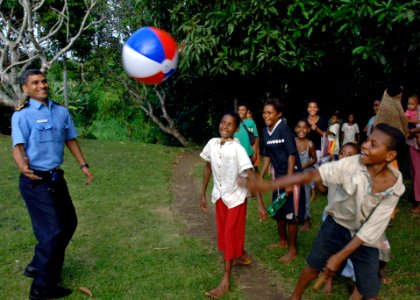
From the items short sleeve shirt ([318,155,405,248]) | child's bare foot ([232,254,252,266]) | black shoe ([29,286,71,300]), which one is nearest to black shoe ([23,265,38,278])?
black shoe ([29,286,71,300])

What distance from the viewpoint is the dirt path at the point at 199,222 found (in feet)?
12.5

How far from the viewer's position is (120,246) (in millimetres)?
4711

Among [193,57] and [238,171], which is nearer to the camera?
[238,171]

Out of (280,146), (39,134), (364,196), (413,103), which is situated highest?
(413,103)

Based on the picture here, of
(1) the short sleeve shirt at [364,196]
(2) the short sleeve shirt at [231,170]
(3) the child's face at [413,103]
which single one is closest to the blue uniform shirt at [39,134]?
(2) the short sleeve shirt at [231,170]

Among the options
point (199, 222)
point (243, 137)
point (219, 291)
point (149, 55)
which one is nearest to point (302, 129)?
point (243, 137)

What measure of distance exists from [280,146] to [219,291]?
57.1 inches

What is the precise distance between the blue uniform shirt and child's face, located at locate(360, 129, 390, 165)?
233cm

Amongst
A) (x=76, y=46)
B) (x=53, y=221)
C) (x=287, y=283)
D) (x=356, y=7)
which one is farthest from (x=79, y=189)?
A: (x=76, y=46)

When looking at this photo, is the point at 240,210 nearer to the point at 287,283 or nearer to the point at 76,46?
the point at 287,283

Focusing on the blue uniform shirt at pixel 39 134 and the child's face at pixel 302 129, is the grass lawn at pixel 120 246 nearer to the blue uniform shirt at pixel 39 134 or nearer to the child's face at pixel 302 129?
the blue uniform shirt at pixel 39 134

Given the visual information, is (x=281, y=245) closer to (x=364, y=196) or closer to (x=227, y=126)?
(x=227, y=126)

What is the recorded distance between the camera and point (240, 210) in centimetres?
372

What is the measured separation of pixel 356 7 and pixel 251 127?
2.24 m
